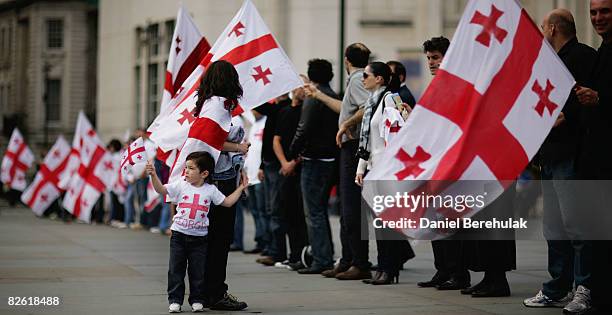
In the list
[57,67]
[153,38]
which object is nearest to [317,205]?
[153,38]

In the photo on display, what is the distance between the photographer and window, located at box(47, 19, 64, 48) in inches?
2931

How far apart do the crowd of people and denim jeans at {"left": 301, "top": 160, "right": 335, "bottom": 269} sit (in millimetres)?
10

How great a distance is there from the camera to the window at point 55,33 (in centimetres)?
7444

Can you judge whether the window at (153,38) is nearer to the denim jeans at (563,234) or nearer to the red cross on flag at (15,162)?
the red cross on flag at (15,162)

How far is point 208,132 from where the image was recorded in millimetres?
8391

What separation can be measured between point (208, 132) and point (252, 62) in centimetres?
163

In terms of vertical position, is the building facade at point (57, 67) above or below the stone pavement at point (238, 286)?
above

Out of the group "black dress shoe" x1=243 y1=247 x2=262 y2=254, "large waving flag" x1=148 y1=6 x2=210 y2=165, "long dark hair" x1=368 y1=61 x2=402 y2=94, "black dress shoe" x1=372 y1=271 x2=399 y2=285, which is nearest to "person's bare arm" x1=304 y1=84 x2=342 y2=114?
"long dark hair" x1=368 y1=61 x2=402 y2=94

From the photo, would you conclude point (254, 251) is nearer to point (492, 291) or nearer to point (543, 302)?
point (492, 291)

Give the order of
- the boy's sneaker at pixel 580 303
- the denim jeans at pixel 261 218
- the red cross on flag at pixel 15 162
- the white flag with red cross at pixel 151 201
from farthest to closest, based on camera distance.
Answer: the red cross on flag at pixel 15 162
the white flag with red cross at pixel 151 201
the denim jeans at pixel 261 218
the boy's sneaker at pixel 580 303

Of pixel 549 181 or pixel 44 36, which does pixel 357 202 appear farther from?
pixel 44 36

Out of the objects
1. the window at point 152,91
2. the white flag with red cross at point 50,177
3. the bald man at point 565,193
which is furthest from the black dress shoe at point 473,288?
the window at point 152,91

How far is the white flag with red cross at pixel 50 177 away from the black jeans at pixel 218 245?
1934 cm

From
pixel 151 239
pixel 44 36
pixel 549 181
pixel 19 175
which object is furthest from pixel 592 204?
pixel 44 36
